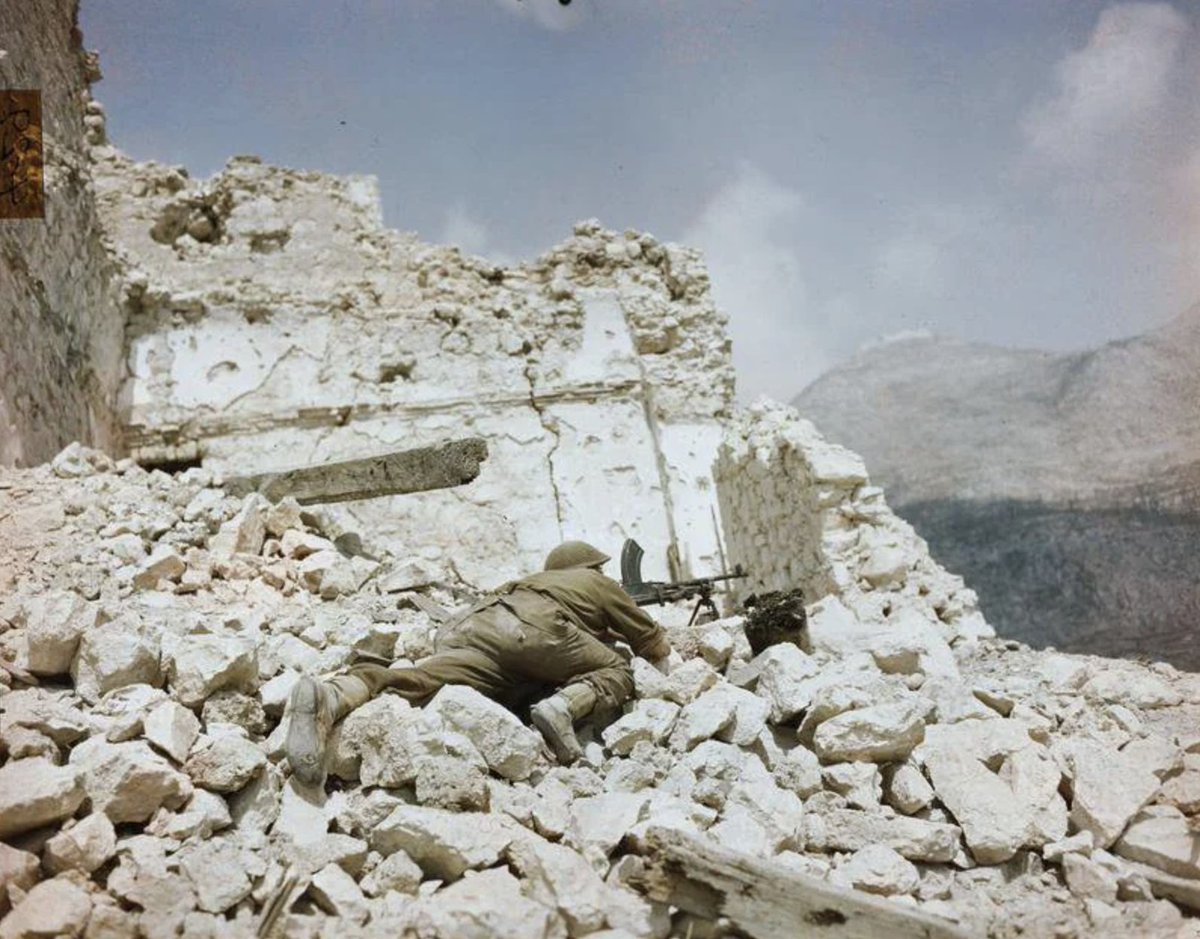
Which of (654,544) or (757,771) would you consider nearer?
(757,771)

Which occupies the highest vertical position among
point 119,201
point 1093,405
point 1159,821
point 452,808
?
point 119,201

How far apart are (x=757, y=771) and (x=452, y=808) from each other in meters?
1.07

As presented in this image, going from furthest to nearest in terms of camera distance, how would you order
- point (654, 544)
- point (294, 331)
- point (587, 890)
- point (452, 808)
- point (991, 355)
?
point (991, 355) < point (294, 331) < point (654, 544) < point (452, 808) < point (587, 890)

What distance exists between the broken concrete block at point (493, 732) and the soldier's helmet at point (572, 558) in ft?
3.78

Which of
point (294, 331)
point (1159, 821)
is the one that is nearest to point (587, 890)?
point (1159, 821)

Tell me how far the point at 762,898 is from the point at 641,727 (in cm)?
99

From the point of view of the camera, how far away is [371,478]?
5676 mm

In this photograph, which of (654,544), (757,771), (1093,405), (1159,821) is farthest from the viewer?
(1093,405)

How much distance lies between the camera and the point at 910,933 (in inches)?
77.2

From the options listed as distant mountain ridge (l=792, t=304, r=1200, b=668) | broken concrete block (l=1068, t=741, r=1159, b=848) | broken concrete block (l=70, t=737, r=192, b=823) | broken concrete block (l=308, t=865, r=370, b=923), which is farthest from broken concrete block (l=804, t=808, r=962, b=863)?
distant mountain ridge (l=792, t=304, r=1200, b=668)

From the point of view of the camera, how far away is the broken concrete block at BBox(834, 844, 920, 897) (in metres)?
2.37

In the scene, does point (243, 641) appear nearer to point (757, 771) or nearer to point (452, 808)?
point (452, 808)

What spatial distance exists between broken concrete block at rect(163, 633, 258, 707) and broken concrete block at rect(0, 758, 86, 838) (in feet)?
1.74

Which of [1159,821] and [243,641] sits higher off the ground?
[243,641]
